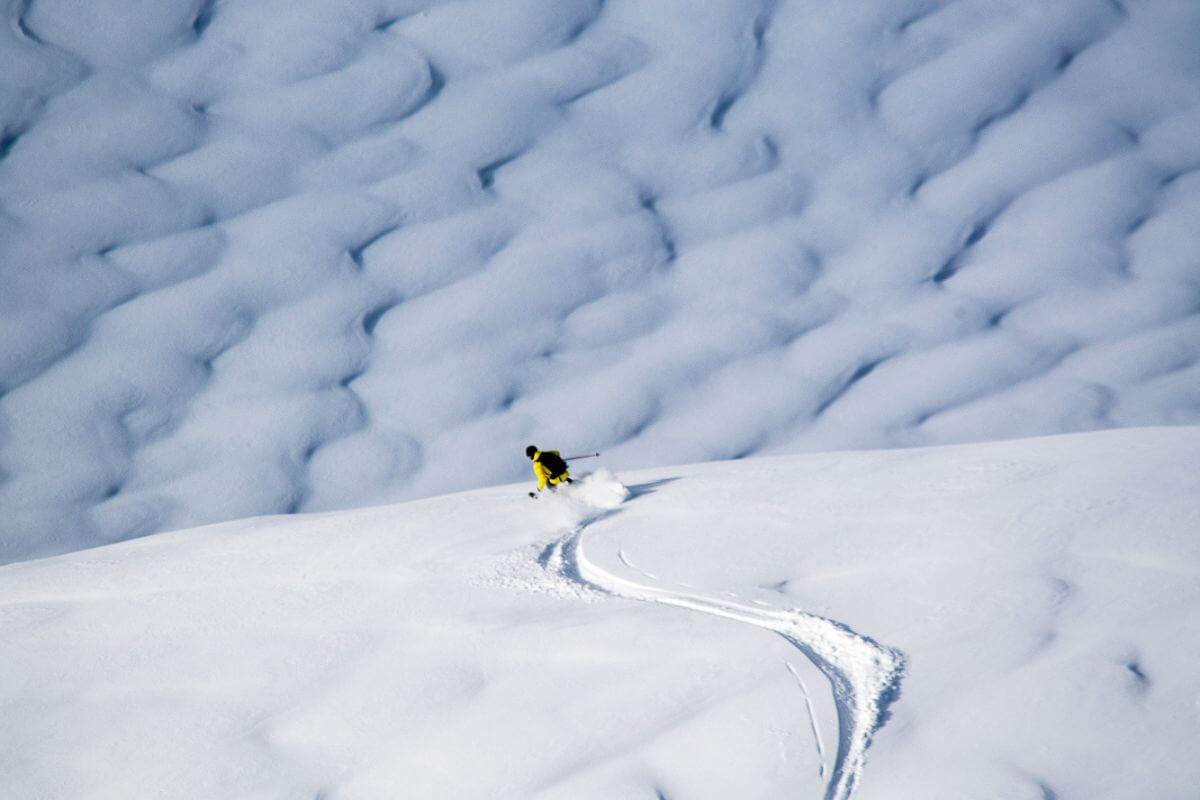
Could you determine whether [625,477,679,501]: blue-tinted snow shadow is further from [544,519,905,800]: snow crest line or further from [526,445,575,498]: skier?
[544,519,905,800]: snow crest line

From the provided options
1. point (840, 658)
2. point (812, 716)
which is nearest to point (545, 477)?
point (840, 658)

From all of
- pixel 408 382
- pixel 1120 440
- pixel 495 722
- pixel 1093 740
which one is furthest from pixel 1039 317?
pixel 495 722

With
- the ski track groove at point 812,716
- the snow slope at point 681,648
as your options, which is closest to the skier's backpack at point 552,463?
the snow slope at point 681,648

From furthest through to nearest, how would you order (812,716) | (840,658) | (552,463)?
(552,463), (840,658), (812,716)

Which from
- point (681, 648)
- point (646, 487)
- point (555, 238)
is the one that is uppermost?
point (555, 238)

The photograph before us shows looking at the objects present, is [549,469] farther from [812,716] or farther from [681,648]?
[812,716]

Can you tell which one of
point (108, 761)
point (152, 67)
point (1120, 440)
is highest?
point (152, 67)

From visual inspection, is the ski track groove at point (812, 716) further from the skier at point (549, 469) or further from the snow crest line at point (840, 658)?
the skier at point (549, 469)

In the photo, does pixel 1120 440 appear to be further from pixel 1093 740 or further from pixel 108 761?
pixel 108 761
